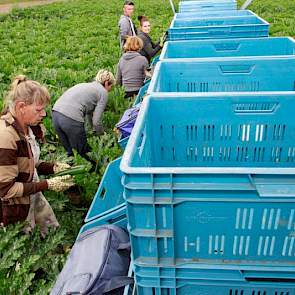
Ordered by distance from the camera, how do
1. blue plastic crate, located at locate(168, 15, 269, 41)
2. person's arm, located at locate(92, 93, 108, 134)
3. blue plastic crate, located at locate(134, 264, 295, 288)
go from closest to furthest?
blue plastic crate, located at locate(134, 264, 295, 288), person's arm, located at locate(92, 93, 108, 134), blue plastic crate, located at locate(168, 15, 269, 41)

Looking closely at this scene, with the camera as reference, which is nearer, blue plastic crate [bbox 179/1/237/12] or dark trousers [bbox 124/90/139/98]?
dark trousers [bbox 124/90/139/98]

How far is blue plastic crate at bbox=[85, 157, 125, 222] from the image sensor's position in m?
2.56

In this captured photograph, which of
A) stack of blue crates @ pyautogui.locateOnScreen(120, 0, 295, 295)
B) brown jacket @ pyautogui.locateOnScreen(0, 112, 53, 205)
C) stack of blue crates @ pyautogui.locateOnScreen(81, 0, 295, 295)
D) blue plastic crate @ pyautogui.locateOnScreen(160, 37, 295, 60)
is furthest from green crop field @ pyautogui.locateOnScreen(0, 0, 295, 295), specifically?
stack of blue crates @ pyautogui.locateOnScreen(120, 0, 295, 295)

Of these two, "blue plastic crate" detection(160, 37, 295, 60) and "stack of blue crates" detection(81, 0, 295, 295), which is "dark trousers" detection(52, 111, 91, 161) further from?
"stack of blue crates" detection(81, 0, 295, 295)

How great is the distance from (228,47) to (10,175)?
265 centimetres

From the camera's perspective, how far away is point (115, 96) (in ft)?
18.2

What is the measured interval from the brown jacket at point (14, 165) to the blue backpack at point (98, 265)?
25.3 inches

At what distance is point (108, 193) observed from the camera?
2.67m

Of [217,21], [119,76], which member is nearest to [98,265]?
[119,76]

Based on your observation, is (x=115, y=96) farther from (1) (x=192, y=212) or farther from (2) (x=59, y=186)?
(1) (x=192, y=212)

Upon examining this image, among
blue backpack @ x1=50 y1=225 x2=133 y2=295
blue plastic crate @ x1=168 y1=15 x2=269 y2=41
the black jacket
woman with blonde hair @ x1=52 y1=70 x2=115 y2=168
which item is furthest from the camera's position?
the black jacket

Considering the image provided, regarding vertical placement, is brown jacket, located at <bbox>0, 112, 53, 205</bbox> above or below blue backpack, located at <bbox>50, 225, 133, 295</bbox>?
above

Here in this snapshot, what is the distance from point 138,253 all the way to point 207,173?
432 mm

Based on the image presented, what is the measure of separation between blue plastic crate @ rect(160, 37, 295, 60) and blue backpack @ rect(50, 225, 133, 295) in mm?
2187
